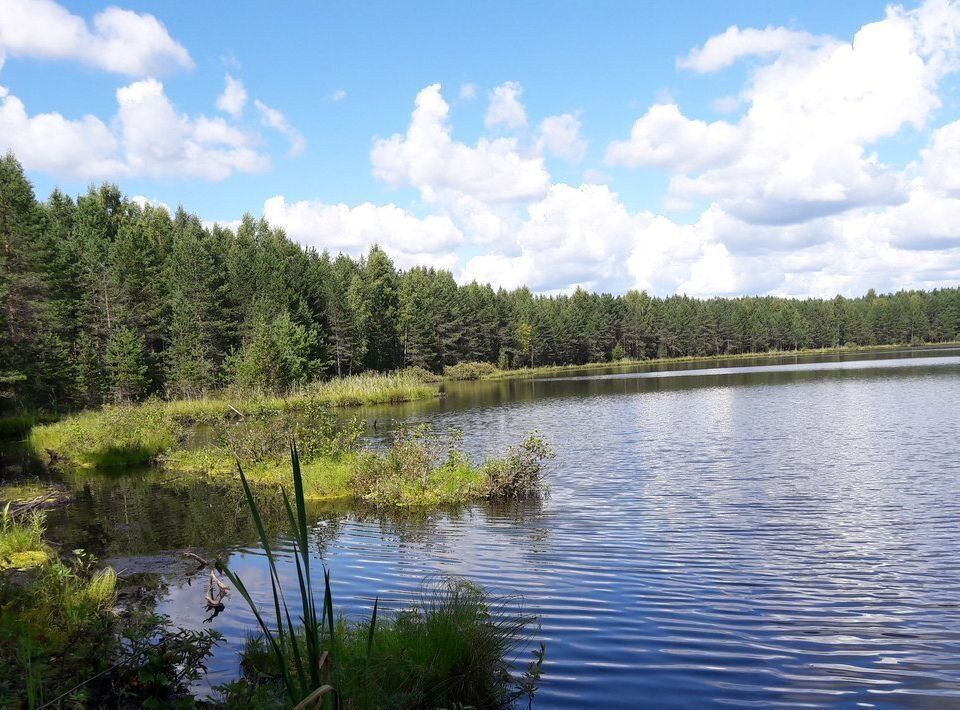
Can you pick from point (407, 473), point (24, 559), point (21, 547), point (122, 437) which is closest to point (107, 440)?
point (122, 437)

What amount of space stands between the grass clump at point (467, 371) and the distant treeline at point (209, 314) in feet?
9.59

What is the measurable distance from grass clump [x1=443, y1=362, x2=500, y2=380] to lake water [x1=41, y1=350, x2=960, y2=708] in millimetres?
70399

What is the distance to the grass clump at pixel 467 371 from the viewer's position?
9856cm

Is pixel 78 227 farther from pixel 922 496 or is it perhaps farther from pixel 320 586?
pixel 922 496

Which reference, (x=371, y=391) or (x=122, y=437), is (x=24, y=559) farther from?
(x=371, y=391)

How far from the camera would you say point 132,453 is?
27766 mm

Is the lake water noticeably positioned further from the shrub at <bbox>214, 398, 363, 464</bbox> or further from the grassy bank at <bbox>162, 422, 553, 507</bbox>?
the shrub at <bbox>214, 398, 363, 464</bbox>

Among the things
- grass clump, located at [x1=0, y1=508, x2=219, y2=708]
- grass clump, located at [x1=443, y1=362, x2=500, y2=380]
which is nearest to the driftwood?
grass clump, located at [x1=0, y1=508, x2=219, y2=708]

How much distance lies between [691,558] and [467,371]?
8716cm

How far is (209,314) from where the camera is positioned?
6284 centimetres

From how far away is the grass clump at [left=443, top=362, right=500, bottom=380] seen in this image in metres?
98.6

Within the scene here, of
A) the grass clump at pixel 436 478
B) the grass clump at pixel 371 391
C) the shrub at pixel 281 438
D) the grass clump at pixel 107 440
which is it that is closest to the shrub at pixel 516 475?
the grass clump at pixel 436 478

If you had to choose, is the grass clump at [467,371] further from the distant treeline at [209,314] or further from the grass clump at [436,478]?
the grass clump at [436,478]

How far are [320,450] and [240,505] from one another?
3914 mm
